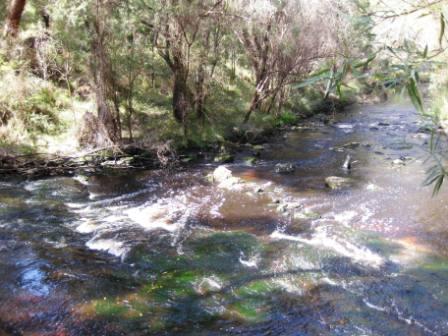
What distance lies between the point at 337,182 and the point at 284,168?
2.13 metres

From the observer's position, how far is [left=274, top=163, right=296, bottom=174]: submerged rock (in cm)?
1447

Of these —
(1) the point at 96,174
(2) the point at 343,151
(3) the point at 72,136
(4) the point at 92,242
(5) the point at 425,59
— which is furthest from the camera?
(2) the point at 343,151

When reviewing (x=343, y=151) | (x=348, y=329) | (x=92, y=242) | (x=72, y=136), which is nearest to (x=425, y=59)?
(x=348, y=329)

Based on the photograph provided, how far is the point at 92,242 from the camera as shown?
868 centimetres

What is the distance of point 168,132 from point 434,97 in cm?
1356

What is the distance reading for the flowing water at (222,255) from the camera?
6.33m

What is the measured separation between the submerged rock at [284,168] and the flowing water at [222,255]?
0.42 metres

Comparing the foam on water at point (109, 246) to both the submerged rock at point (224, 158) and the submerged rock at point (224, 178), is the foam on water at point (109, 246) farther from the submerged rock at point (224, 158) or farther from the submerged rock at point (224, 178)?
the submerged rock at point (224, 158)

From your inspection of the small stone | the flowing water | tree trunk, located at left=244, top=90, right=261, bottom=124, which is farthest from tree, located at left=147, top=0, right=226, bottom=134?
the flowing water

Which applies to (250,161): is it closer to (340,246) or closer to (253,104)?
(253,104)

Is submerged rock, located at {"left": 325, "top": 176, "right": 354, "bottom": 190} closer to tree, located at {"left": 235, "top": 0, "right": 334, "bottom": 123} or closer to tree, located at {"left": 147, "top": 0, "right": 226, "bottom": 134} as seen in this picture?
tree, located at {"left": 147, "top": 0, "right": 226, "bottom": 134}

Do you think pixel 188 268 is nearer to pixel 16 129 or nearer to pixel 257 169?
pixel 257 169

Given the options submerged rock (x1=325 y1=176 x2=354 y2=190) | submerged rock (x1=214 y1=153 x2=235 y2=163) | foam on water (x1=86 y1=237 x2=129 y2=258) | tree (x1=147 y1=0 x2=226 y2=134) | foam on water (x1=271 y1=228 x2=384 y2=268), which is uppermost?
tree (x1=147 y1=0 x2=226 y2=134)

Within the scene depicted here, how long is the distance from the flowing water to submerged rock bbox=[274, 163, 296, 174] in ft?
1.39
